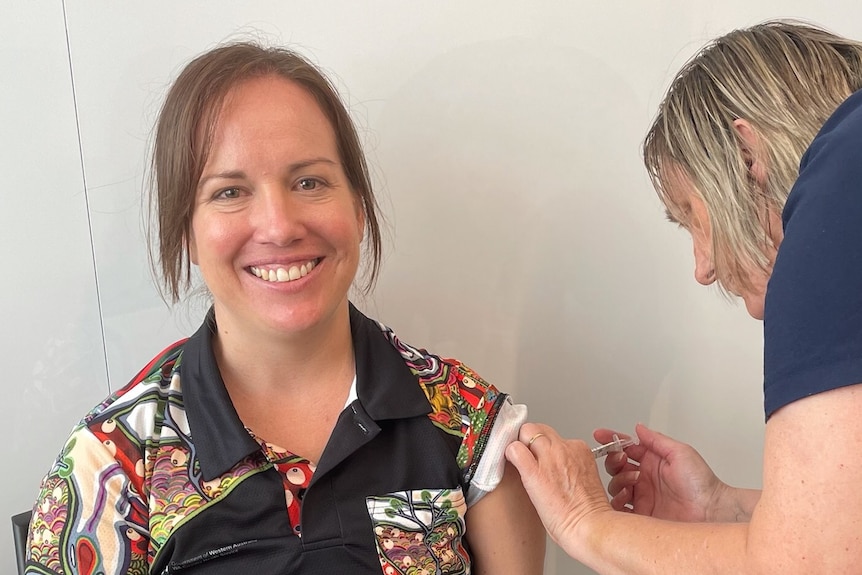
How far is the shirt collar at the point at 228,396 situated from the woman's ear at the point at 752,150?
617 mm

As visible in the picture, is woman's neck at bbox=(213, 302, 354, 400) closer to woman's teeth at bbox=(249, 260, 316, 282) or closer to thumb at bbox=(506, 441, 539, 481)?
woman's teeth at bbox=(249, 260, 316, 282)

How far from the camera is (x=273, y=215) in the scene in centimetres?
117

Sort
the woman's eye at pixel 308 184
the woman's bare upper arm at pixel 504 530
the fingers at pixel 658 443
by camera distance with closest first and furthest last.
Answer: the woman's eye at pixel 308 184 → the woman's bare upper arm at pixel 504 530 → the fingers at pixel 658 443

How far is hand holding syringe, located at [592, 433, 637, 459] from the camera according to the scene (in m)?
1.42

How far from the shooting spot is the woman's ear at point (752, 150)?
1034 millimetres

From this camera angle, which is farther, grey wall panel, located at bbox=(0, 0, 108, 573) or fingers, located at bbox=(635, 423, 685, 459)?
fingers, located at bbox=(635, 423, 685, 459)

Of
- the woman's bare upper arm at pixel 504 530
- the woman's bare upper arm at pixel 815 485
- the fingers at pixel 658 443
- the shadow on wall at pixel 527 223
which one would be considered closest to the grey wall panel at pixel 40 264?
the shadow on wall at pixel 527 223

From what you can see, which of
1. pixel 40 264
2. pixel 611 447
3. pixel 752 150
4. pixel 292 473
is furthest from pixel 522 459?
pixel 40 264

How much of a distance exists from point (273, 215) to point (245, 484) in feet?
1.32

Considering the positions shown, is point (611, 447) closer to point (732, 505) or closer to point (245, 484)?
point (732, 505)

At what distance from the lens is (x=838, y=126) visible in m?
0.85

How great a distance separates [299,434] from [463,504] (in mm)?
294

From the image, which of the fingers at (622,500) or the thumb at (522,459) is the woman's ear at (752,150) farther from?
the fingers at (622,500)

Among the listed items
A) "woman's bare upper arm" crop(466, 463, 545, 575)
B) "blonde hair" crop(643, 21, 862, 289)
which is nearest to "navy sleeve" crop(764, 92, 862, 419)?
"blonde hair" crop(643, 21, 862, 289)
